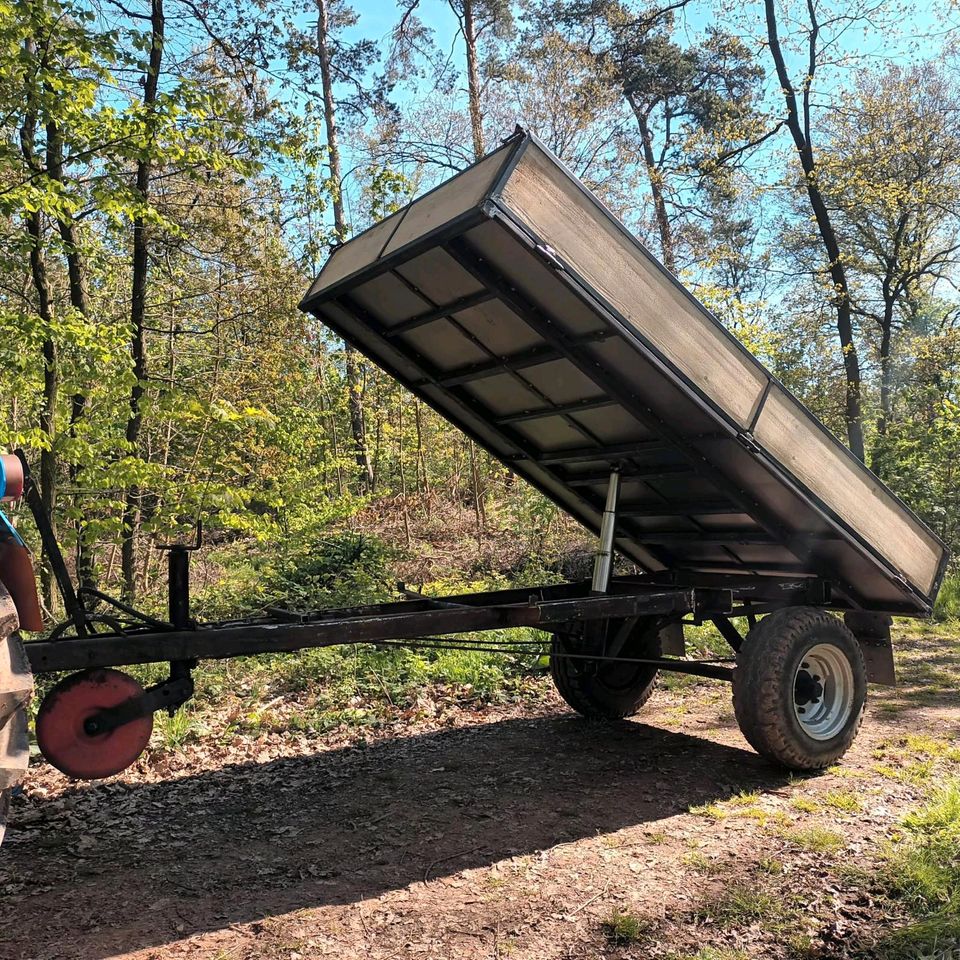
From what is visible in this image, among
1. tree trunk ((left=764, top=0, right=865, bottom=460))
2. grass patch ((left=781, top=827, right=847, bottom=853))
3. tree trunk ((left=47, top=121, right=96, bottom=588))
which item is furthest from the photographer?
tree trunk ((left=764, top=0, right=865, bottom=460))

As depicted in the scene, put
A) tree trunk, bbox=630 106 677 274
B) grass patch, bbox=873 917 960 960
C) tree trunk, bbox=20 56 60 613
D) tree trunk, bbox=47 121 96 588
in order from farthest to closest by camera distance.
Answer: tree trunk, bbox=630 106 677 274
tree trunk, bbox=20 56 60 613
tree trunk, bbox=47 121 96 588
grass patch, bbox=873 917 960 960

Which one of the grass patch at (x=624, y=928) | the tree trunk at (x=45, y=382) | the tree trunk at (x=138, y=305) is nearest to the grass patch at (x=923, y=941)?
the grass patch at (x=624, y=928)

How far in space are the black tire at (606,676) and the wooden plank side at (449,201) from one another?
335 cm

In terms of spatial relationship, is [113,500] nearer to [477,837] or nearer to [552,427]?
[552,427]

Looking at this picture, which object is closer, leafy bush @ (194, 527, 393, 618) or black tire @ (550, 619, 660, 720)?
black tire @ (550, 619, 660, 720)

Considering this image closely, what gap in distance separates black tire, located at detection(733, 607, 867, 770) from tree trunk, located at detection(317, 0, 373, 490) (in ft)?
23.1

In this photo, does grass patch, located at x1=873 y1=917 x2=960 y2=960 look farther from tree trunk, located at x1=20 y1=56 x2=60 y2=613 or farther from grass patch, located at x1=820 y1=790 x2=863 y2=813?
tree trunk, located at x1=20 y1=56 x2=60 y2=613

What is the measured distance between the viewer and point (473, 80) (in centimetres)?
1858

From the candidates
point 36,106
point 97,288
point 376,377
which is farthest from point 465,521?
point 36,106

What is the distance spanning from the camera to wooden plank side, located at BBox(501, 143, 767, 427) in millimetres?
3469

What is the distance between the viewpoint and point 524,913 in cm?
326

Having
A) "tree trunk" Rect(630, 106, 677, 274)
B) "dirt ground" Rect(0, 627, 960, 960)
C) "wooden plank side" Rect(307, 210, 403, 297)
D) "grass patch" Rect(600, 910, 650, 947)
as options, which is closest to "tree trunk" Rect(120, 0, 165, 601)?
"dirt ground" Rect(0, 627, 960, 960)

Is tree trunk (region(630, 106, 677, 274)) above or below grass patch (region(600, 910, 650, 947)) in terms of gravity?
above

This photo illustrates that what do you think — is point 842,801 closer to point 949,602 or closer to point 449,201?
point 449,201
